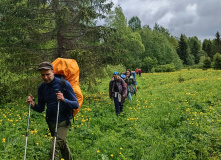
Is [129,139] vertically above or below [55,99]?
below

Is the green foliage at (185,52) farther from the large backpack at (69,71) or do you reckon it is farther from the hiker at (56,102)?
the hiker at (56,102)

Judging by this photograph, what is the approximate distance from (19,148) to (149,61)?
5084cm

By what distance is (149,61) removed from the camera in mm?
52500

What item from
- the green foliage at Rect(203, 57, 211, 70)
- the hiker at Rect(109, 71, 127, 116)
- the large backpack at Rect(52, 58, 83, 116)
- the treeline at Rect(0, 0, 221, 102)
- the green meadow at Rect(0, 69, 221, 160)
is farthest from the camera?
the green foliage at Rect(203, 57, 211, 70)

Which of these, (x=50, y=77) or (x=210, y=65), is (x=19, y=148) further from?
(x=210, y=65)

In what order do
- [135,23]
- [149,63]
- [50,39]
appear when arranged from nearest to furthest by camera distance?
[50,39] → [149,63] → [135,23]

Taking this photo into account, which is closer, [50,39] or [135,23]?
[50,39]

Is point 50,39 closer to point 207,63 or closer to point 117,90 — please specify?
point 117,90

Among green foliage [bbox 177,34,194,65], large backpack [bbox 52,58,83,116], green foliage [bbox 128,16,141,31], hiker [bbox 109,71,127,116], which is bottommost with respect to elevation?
hiker [bbox 109,71,127,116]

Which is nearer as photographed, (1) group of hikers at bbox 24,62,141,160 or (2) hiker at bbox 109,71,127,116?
(1) group of hikers at bbox 24,62,141,160

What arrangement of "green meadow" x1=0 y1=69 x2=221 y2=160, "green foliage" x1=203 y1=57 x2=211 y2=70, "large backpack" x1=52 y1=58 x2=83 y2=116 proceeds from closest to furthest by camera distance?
"large backpack" x1=52 y1=58 x2=83 y2=116
"green meadow" x1=0 y1=69 x2=221 y2=160
"green foliage" x1=203 y1=57 x2=211 y2=70

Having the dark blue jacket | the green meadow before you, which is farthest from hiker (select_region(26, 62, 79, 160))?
the green meadow

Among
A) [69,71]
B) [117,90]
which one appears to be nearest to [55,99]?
[69,71]

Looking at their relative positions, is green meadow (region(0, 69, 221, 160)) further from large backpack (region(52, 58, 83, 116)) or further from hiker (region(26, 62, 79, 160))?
large backpack (region(52, 58, 83, 116))
